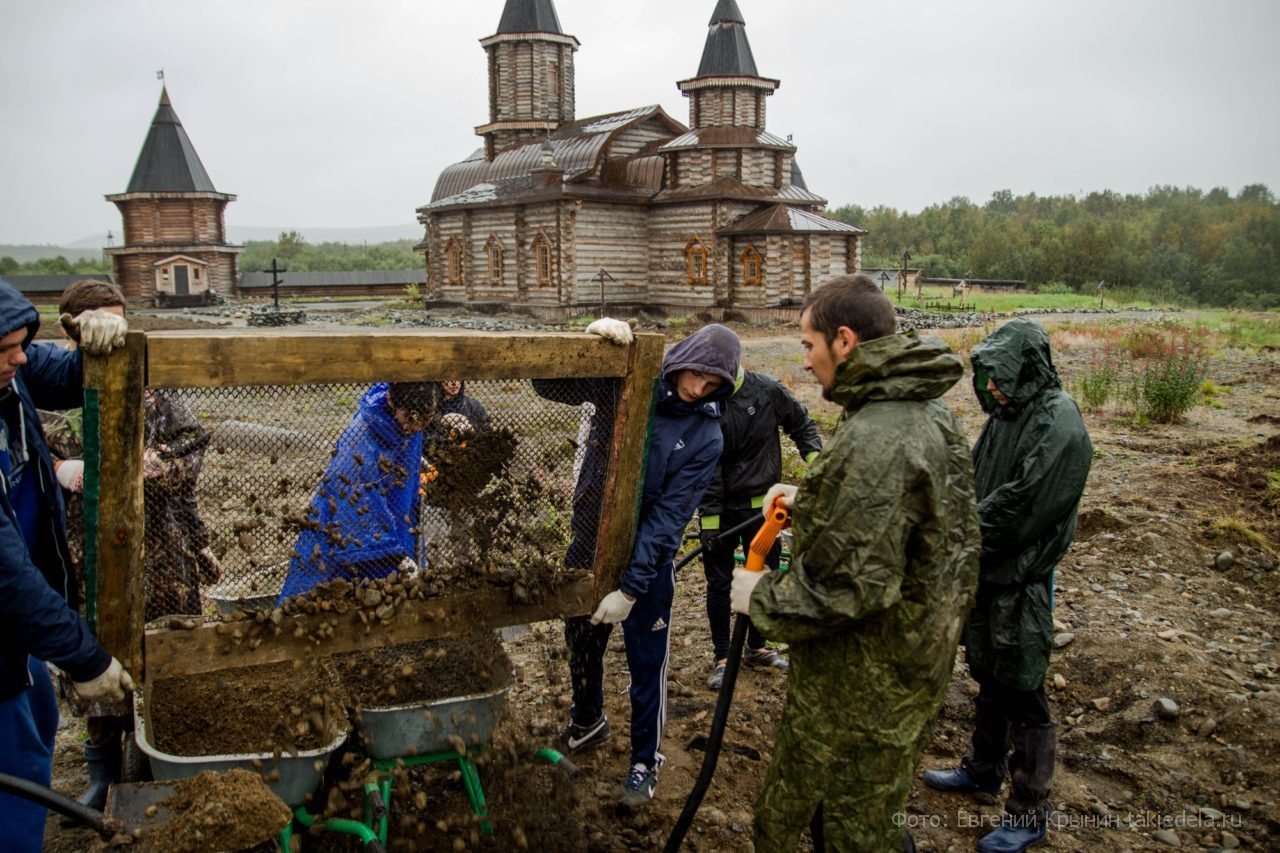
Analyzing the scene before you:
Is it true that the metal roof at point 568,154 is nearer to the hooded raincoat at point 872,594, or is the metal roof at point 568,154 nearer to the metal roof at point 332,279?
the metal roof at point 332,279

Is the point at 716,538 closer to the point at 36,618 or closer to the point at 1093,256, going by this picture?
the point at 36,618

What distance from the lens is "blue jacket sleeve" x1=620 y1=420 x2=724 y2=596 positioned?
12.0 feet

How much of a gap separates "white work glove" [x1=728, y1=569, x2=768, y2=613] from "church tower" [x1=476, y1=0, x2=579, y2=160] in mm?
37640

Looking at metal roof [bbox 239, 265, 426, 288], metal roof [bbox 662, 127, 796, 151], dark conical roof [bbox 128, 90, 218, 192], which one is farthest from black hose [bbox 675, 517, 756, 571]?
metal roof [bbox 239, 265, 426, 288]

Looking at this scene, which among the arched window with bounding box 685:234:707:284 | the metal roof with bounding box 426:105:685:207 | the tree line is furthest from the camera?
the tree line

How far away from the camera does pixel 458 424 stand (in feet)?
11.2

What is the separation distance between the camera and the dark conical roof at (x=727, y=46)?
31.4 meters

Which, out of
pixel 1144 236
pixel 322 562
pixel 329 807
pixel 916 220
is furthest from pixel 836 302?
pixel 916 220

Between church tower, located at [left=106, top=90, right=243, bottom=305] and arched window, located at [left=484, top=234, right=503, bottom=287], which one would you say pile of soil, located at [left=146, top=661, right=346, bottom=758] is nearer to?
arched window, located at [left=484, top=234, right=503, bottom=287]

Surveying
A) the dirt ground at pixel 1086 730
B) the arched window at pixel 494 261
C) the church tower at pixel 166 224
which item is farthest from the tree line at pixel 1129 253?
the dirt ground at pixel 1086 730

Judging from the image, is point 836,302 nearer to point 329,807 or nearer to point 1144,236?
point 329,807

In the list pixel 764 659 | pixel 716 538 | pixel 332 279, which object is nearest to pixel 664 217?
pixel 764 659

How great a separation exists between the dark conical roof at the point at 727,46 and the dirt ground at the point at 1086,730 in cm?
2730

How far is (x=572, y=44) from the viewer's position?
37875 millimetres
